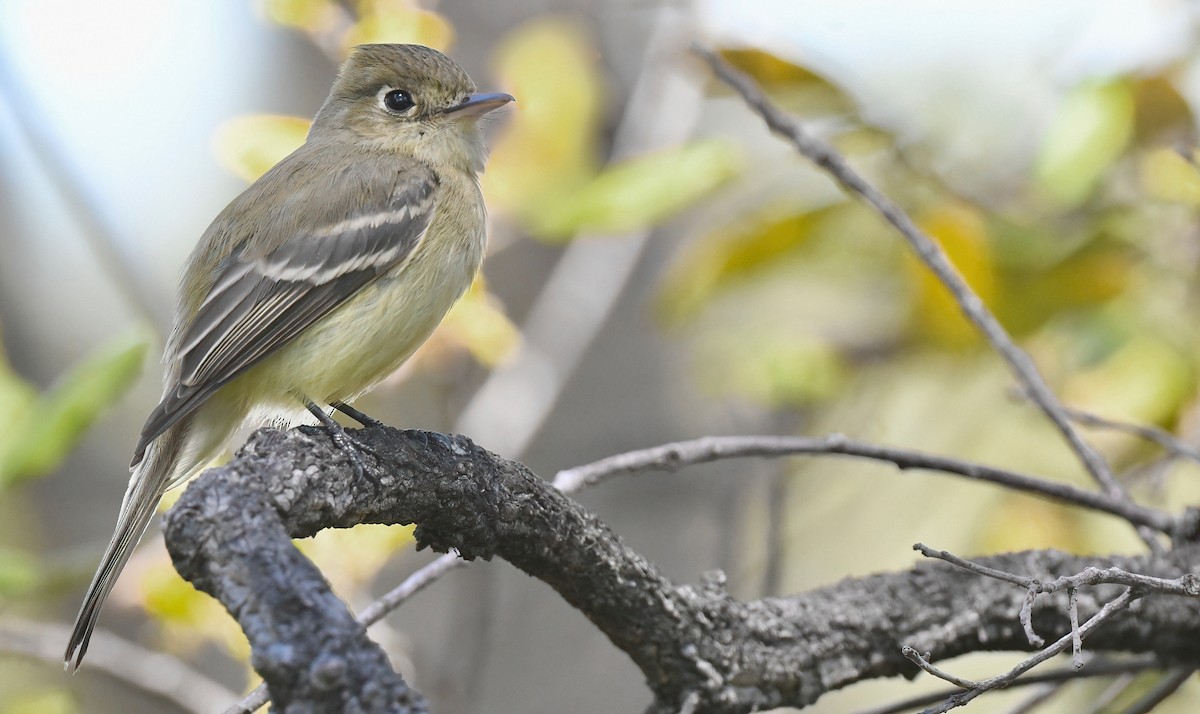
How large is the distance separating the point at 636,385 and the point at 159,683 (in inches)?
114

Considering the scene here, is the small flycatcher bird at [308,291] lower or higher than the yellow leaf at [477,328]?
lower

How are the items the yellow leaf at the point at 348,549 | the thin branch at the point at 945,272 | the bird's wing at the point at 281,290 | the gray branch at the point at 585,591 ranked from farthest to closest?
1. the yellow leaf at the point at 348,549
2. the bird's wing at the point at 281,290
3. the thin branch at the point at 945,272
4. the gray branch at the point at 585,591

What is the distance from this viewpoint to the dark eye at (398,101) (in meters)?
3.92

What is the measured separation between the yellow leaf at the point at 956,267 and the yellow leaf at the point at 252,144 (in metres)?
2.02

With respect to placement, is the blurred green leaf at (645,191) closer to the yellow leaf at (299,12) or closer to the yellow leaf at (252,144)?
the yellow leaf at (252,144)

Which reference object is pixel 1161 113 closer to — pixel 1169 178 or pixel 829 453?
pixel 1169 178

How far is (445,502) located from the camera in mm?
2127

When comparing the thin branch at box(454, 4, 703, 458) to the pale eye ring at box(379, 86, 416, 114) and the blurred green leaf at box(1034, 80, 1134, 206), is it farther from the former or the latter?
the blurred green leaf at box(1034, 80, 1134, 206)

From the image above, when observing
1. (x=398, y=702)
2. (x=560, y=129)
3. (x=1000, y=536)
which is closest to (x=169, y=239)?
(x=560, y=129)

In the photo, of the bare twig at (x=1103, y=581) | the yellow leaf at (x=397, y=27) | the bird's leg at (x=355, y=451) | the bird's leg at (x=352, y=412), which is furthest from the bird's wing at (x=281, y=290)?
the bare twig at (x=1103, y=581)

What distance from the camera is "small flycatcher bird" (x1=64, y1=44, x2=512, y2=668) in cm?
305

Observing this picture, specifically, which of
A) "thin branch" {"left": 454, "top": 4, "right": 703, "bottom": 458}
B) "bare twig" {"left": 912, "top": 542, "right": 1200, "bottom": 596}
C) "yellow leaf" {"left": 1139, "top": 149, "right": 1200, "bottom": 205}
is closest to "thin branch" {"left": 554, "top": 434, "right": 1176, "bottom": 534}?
"bare twig" {"left": 912, "top": 542, "right": 1200, "bottom": 596}

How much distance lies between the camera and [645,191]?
3316mm

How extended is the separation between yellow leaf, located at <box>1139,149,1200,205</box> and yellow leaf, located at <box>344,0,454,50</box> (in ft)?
7.39
